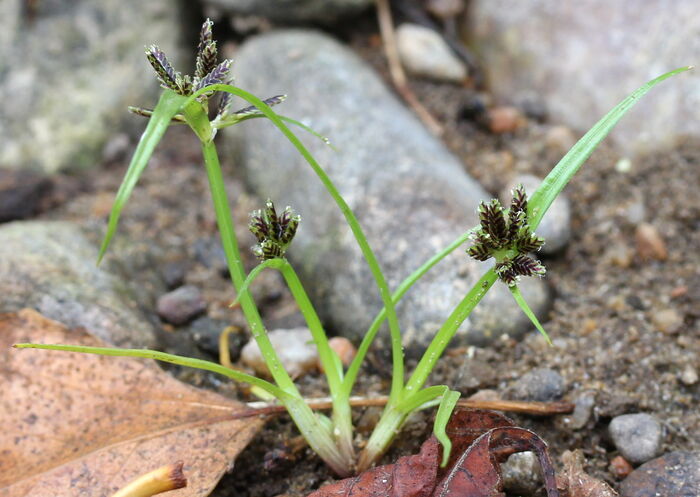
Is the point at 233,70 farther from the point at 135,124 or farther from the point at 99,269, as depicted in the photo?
the point at 99,269

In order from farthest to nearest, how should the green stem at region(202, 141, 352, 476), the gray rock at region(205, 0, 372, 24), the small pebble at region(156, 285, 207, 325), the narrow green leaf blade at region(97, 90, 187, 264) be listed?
the gray rock at region(205, 0, 372, 24) → the small pebble at region(156, 285, 207, 325) → the green stem at region(202, 141, 352, 476) → the narrow green leaf blade at region(97, 90, 187, 264)


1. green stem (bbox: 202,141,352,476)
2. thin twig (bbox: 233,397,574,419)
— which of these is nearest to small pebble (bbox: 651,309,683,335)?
thin twig (bbox: 233,397,574,419)

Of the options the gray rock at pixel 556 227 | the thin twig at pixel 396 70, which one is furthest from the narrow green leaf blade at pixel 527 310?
the thin twig at pixel 396 70

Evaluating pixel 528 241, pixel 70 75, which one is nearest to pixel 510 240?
pixel 528 241

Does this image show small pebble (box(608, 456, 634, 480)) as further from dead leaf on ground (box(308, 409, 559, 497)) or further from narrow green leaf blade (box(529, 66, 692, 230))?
narrow green leaf blade (box(529, 66, 692, 230))

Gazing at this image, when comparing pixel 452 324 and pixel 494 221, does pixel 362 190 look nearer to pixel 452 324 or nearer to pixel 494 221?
pixel 452 324

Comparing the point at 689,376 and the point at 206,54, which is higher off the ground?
the point at 206,54
